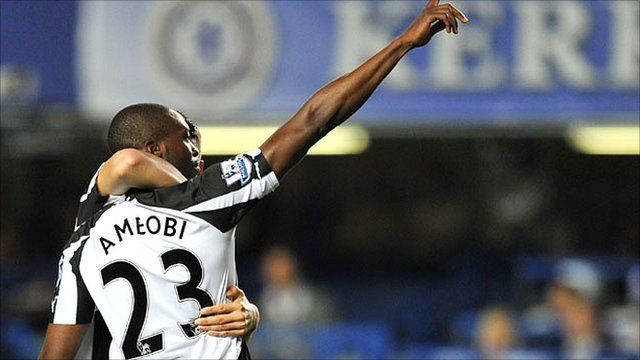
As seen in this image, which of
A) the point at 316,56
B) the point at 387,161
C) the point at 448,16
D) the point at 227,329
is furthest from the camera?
the point at 387,161

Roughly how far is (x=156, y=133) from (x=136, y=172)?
155 millimetres

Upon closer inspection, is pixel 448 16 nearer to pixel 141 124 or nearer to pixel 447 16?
pixel 447 16

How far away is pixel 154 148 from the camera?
123 inches

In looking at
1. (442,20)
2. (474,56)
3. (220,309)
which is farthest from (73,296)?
(474,56)

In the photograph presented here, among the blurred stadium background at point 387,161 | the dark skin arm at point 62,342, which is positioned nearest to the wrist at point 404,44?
the dark skin arm at point 62,342

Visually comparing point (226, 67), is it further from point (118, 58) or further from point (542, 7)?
point (542, 7)

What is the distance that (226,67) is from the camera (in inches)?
272

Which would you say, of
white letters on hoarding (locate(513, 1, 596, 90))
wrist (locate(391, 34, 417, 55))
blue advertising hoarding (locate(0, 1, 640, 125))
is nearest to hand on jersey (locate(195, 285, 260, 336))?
wrist (locate(391, 34, 417, 55))

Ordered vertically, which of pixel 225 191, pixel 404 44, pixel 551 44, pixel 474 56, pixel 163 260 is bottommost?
pixel 163 260

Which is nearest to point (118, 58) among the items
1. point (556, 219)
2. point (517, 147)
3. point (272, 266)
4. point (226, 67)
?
point (226, 67)

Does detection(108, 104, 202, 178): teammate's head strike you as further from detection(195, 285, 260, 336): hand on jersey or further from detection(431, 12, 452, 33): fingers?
detection(431, 12, 452, 33): fingers

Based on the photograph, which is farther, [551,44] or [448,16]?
[551,44]

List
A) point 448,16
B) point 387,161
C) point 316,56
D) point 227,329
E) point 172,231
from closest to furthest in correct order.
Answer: point 448,16
point 172,231
point 227,329
point 316,56
point 387,161

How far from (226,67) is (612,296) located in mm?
3478
